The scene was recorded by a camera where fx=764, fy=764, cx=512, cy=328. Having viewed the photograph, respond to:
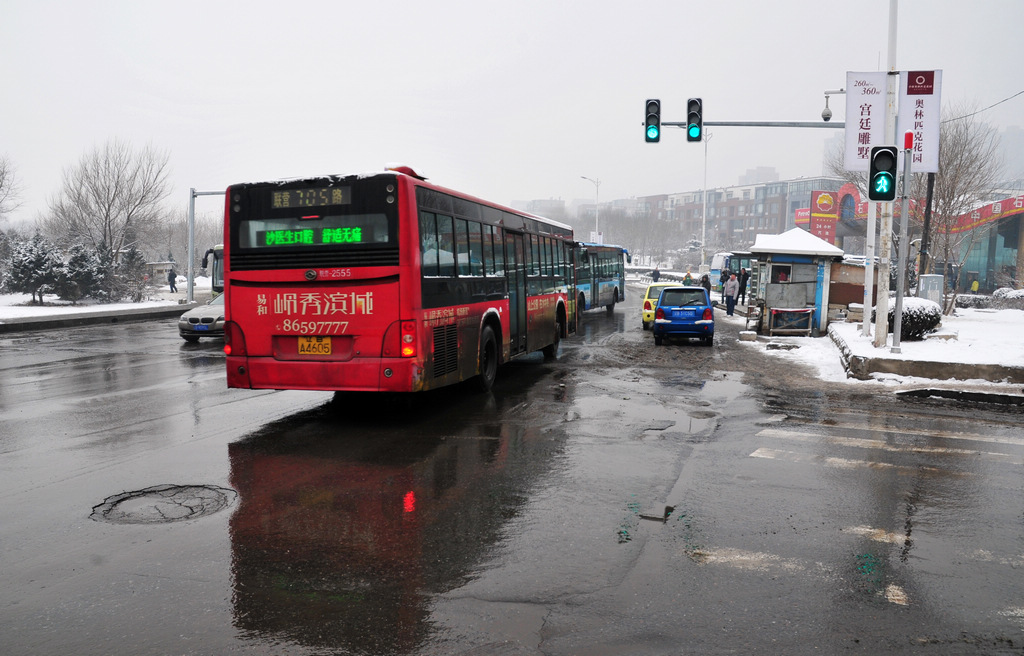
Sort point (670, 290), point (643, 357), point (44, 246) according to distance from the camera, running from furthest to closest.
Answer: point (44, 246) → point (670, 290) → point (643, 357)

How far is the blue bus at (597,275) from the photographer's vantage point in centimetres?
3241

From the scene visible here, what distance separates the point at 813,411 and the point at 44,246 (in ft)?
123

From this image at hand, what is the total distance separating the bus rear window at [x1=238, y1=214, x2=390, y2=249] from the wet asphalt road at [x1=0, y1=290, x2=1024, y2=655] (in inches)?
87.9

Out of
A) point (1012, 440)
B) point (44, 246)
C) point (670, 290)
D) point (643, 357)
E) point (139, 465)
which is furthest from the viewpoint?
point (44, 246)

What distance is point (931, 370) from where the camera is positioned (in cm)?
1348

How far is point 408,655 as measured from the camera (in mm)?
3641

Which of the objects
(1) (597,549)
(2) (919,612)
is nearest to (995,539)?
(2) (919,612)

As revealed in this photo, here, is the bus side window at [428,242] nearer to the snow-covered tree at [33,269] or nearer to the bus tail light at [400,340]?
the bus tail light at [400,340]

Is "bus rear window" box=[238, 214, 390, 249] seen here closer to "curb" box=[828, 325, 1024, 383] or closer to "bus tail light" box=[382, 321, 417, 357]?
"bus tail light" box=[382, 321, 417, 357]

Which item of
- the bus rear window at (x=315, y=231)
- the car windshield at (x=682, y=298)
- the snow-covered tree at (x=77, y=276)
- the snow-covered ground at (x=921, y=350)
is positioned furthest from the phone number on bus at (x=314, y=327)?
the snow-covered tree at (x=77, y=276)

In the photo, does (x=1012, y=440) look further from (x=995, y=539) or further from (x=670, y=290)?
(x=670, y=290)

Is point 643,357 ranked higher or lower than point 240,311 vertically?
lower

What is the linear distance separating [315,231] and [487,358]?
398 centimetres

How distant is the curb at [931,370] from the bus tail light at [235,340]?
10740mm
